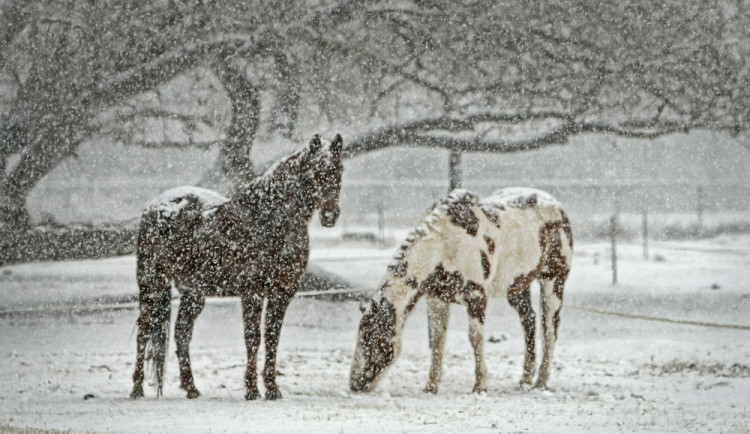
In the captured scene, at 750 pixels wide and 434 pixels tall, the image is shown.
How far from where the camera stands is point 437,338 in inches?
313

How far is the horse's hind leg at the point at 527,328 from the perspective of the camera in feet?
28.2

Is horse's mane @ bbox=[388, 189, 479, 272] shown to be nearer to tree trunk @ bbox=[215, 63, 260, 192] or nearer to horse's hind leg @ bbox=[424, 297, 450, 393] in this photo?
horse's hind leg @ bbox=[424, 297, 450, 393]

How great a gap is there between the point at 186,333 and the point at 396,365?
9.30 ft

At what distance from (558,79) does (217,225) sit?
7236mm

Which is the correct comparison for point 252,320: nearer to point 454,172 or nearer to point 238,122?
point 454,172

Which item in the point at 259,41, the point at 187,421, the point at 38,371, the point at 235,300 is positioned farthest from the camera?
the point at 235,300

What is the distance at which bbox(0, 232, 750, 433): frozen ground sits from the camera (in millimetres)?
6484

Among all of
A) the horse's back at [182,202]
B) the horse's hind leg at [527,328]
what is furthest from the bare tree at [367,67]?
the horse's hind leg at [527,328]

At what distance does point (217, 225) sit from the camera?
24.2 ft

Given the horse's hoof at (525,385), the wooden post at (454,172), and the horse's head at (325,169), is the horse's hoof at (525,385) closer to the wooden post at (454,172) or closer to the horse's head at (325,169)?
the horse's head at (325,169)

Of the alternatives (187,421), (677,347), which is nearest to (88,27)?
(187,421)

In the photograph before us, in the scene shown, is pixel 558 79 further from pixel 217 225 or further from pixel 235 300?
pixel 217 225

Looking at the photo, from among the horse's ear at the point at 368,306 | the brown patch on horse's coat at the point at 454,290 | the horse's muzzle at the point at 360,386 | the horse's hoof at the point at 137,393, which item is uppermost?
the brown patch on horse's coat at the point at 454,290

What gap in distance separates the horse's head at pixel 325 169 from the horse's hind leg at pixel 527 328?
7.86 feet
